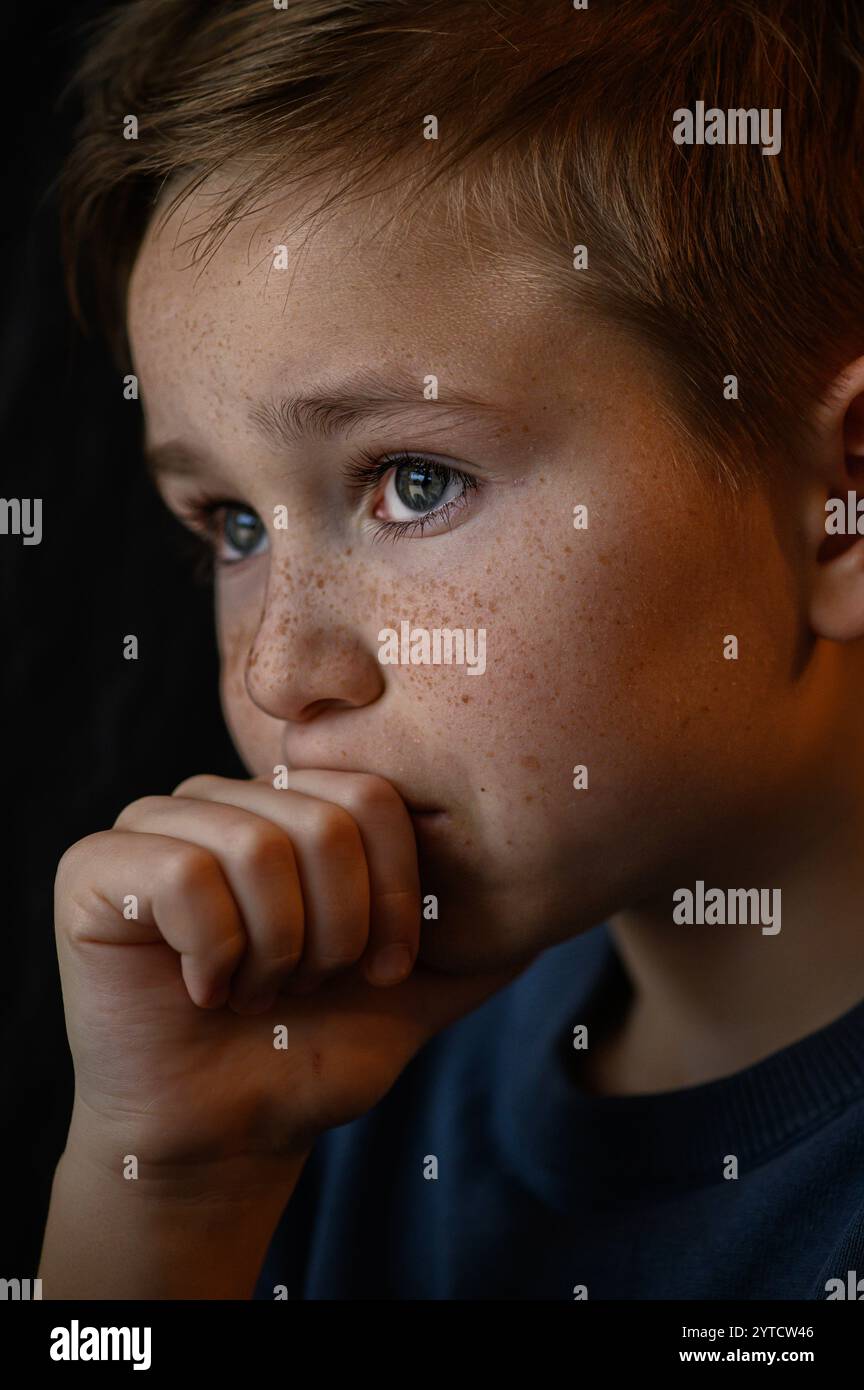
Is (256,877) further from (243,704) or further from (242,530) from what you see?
(242,530)

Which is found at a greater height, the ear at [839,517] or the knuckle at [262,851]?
the ear at [839,517]

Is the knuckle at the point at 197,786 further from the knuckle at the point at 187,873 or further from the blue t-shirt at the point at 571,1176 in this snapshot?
the blue t-shirt at the point at 571,1176

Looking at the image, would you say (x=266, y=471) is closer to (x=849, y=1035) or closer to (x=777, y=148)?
(x=777, y=148)

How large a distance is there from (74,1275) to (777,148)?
0.77 meters

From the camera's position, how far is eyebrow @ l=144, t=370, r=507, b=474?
2.34 feet

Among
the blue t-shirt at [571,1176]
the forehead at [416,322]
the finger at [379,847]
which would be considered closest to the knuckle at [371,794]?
the finger at [379,847]

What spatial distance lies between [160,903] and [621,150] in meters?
0.48

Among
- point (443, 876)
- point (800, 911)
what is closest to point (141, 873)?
point (443, 876)

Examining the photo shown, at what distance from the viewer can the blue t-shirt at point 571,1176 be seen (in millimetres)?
839

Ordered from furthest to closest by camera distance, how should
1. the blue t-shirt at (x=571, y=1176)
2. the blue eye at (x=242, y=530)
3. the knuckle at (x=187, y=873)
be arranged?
the blue eye at (x=242, y=530) → the blue t-shirt at (x=571, y=1176) → the knuckle at (x=187, y=873)
